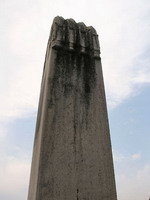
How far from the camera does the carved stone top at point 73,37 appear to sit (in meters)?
4.74

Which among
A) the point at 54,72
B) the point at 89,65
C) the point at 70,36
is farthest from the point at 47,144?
the point at 70,36

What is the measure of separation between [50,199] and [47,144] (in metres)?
0.80

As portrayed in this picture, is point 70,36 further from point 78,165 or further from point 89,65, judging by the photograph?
point 78,165

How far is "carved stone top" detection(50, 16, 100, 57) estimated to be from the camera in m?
4.74

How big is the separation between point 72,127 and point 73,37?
197 centimetres

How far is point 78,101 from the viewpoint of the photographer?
4281 millimetres

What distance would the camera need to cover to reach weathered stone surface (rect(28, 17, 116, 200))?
3.55 m

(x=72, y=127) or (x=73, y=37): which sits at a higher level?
(x=73, y=37)

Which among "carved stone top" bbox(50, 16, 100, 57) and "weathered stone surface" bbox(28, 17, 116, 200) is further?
"carved stone top" bbox(50, 16, 100, 57)

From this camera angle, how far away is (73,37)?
4875 millimetres

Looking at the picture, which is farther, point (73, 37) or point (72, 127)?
point (73, 37)

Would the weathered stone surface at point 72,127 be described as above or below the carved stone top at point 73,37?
below

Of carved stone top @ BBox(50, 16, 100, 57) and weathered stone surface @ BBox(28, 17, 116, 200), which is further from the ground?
carved stone top @ BBox(50, 16, 100, 57)

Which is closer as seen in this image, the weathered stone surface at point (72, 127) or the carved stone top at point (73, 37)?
the weathered stone surface at point (72, 127)
